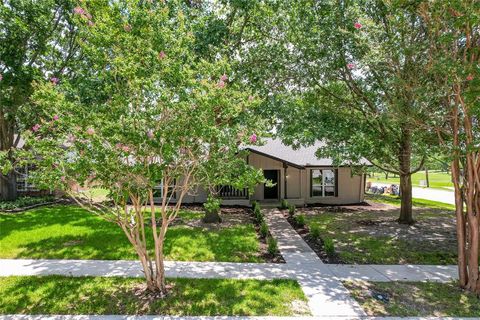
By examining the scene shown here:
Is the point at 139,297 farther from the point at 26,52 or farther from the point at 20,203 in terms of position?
the point at 26,52

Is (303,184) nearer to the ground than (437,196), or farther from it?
farther from it

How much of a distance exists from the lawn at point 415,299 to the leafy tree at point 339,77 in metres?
4.02

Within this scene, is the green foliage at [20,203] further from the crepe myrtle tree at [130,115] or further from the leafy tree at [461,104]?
the leafy tree at [461,104]

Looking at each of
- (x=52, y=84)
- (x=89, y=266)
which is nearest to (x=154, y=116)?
(x=52, y=84)

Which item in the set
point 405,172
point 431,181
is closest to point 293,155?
point 405,172

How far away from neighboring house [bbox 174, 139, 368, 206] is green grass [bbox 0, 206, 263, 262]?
23.4ft

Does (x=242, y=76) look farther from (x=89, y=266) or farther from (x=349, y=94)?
(x=89, y=266)

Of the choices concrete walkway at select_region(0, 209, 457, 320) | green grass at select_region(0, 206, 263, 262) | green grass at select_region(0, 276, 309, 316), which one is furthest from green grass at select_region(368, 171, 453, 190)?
green grass at select_region(0, 276, 309, 316)

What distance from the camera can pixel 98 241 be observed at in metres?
10.9

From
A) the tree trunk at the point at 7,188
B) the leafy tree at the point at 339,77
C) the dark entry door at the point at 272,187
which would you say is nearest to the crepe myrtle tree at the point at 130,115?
the leafy tree at the point at 339,77

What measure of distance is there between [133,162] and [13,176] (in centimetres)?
1807

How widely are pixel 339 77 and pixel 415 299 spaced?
882 cm

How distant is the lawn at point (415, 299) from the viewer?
6.38m

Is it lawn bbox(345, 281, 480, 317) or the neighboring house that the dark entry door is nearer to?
the neighboring house
